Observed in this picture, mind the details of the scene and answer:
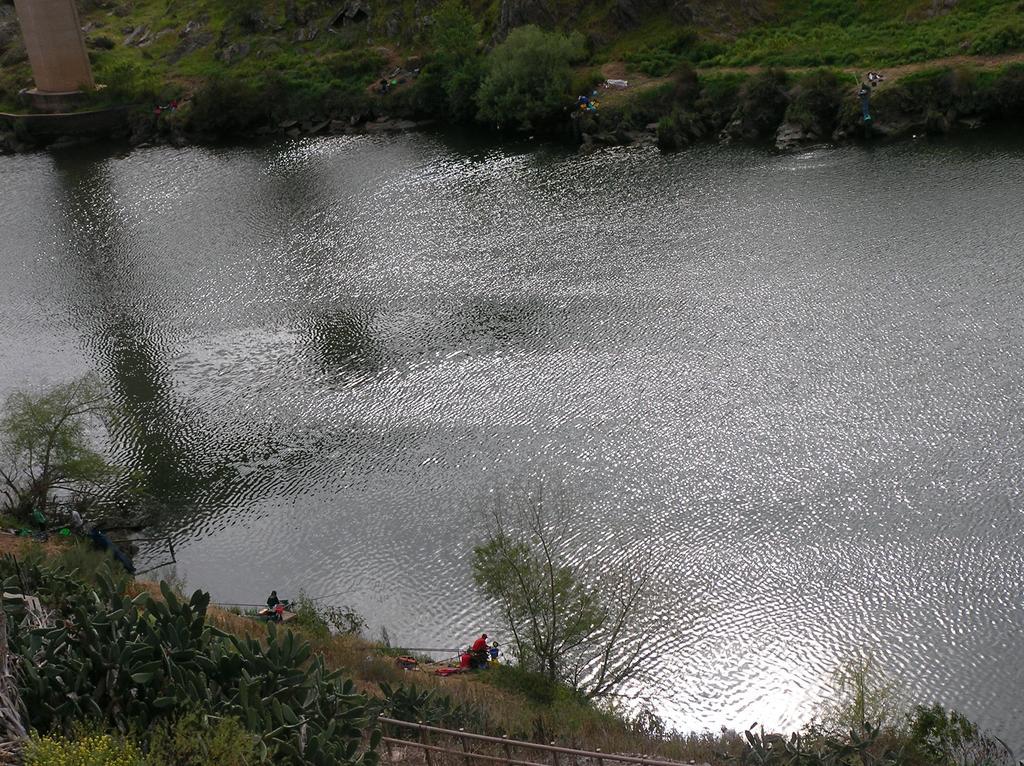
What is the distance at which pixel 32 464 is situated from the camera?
30.7 m

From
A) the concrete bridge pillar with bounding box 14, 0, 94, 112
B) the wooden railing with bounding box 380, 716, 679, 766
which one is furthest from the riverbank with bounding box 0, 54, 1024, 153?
the wooden railing with bounding box 380, 716, 679, 766

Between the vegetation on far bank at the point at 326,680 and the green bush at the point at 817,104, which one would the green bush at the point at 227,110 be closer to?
the green bush at the point at 817,104

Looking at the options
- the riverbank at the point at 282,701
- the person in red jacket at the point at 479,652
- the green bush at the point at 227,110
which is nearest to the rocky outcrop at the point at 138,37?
the green bush at the point at 227,110

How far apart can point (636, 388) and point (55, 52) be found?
6014 centimetres

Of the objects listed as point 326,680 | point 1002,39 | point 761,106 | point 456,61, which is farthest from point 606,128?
point 326,680

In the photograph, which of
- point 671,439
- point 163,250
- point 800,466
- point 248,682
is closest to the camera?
point 248,682

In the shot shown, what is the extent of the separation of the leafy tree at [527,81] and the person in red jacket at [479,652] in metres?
40.9

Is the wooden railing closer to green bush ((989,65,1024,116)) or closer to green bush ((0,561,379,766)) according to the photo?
green bush ((0,561,379,766))

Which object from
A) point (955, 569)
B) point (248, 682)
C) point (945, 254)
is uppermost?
point (248, 682)

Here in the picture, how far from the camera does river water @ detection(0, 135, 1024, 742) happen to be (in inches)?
925

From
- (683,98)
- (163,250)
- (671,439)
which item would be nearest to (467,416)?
(671,439)

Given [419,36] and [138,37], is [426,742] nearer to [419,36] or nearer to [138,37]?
[419,36]

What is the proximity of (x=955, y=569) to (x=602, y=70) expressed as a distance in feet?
145

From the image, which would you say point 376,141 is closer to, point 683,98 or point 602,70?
point 602,70
